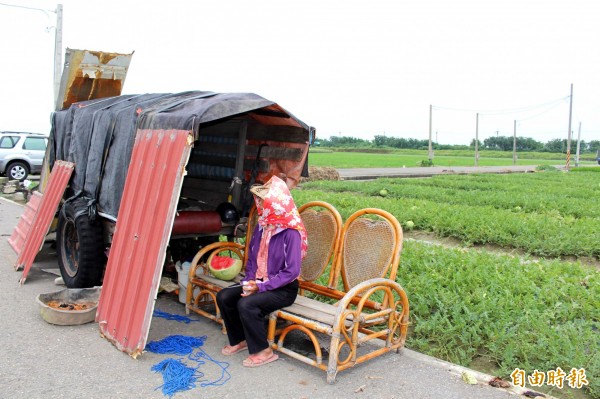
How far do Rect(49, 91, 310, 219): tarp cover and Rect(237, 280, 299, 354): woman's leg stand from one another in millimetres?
1650

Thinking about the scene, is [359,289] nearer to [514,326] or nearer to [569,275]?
[514,326]

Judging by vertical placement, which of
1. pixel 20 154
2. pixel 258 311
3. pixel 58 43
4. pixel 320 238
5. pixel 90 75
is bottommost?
pixel 258 311

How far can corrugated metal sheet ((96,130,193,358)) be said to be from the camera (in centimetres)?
→ 486

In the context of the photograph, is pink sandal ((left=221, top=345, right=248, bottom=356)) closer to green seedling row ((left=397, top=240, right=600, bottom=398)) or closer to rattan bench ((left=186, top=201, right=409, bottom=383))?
rattan bench ((left=186, top=201, right=409, bottom=383))

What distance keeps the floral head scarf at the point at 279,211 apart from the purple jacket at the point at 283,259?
75 millimetres

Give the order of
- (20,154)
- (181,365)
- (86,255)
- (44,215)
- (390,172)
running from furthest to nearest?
(390,172), (20,154), (44,215), (86,255), (181,365)

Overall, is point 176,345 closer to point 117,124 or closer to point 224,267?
point 224,267

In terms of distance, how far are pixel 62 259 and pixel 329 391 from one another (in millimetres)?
4868

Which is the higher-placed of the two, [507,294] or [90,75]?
[90,75]

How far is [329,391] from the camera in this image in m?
4.29

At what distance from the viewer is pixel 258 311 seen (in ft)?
15.4

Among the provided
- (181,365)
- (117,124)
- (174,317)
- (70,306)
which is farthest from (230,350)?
(117,124)

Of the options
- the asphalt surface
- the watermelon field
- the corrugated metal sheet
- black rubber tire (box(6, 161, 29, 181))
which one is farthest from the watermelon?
black rubber tire (box(6, 161, 29, 181))

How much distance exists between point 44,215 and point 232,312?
430cm
